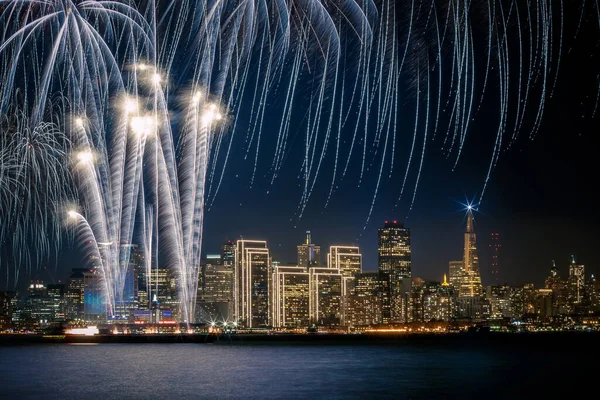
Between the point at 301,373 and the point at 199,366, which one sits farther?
the point at 199,366

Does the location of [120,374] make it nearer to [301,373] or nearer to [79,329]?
[301,373]

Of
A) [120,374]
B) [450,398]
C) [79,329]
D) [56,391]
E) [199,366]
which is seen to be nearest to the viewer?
[450,398]

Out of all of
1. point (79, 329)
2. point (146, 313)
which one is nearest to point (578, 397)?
point (79, 329)

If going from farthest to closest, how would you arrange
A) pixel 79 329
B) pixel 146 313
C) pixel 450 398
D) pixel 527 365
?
pixel 146 313 < pixel 79 329 < pixel 527 365 < pixel 450 398

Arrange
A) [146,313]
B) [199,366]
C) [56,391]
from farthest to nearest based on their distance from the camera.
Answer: [146,313] → [199,366] → [56,391]

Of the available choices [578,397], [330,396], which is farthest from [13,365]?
[578,397]

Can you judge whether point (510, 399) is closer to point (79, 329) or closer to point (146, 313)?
point (79, 329)

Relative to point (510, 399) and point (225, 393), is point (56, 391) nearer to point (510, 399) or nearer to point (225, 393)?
point (225, 393)

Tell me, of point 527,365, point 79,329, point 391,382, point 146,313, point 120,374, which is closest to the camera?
point 391,382

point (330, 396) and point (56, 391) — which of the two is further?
point (56, 391)
